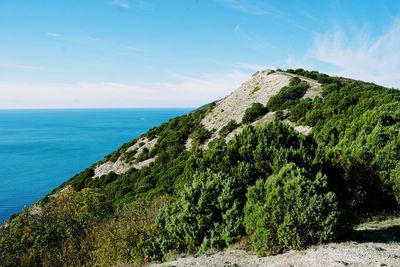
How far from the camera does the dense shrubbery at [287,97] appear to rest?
4334 cm

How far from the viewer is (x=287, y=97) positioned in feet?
147

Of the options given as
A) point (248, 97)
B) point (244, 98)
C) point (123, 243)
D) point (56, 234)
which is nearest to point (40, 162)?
point (244, 98)

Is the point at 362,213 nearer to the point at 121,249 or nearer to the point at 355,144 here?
the point at 355,144

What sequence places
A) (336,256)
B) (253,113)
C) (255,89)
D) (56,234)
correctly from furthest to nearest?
(255,89)
(253,113)
(56,234)
(336,256)

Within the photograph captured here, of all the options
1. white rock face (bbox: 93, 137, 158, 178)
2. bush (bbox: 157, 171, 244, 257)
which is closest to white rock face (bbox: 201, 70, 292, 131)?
white rock face (bbox: 93, 137, 158, 178)

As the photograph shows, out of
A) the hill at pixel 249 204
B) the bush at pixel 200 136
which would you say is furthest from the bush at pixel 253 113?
the hill at pixel 249 204

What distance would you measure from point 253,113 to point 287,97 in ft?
14.7

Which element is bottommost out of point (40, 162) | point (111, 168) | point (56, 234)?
point (40, 162)

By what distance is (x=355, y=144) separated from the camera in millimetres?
21688

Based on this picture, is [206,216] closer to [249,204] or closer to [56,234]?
[249,204]

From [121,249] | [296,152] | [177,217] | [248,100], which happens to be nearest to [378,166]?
[296,152]

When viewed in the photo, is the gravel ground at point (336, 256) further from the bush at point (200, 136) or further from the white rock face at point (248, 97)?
the bush at point (200, 136)

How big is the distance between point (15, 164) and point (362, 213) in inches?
4287

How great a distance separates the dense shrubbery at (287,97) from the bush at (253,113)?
3.05ft
